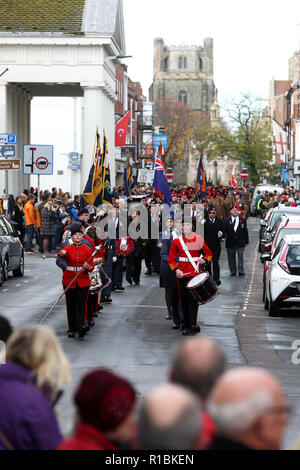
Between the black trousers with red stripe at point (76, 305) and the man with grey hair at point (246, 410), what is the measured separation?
1123 cm

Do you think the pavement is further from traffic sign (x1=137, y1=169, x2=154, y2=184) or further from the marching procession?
traffic sign (x1=137, y1=169, x2=154, y2=184)

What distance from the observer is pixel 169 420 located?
3303mm

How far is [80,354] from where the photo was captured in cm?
1307

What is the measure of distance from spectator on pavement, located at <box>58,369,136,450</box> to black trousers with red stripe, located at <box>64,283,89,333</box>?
10668mm

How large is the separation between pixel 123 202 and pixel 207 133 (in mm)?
76650

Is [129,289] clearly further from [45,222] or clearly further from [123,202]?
[45,222]

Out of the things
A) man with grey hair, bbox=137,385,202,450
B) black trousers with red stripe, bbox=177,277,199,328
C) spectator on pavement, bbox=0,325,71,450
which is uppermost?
man with grey hair, bbox=137,385,202,450

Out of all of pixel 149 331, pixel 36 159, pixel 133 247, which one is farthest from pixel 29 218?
pixel 149 331

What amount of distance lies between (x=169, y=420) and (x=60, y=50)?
158ft

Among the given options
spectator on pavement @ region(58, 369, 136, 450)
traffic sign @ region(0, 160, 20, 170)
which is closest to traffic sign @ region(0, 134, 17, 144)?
traffic sign @ region(0, 160, 20, 170)

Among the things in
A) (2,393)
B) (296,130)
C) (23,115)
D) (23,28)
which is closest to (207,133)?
(296,130)

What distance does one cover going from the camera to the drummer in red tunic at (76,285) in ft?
48.3

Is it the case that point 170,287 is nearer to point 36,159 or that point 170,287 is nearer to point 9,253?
point 9,253

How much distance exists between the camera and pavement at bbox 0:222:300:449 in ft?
38.2
